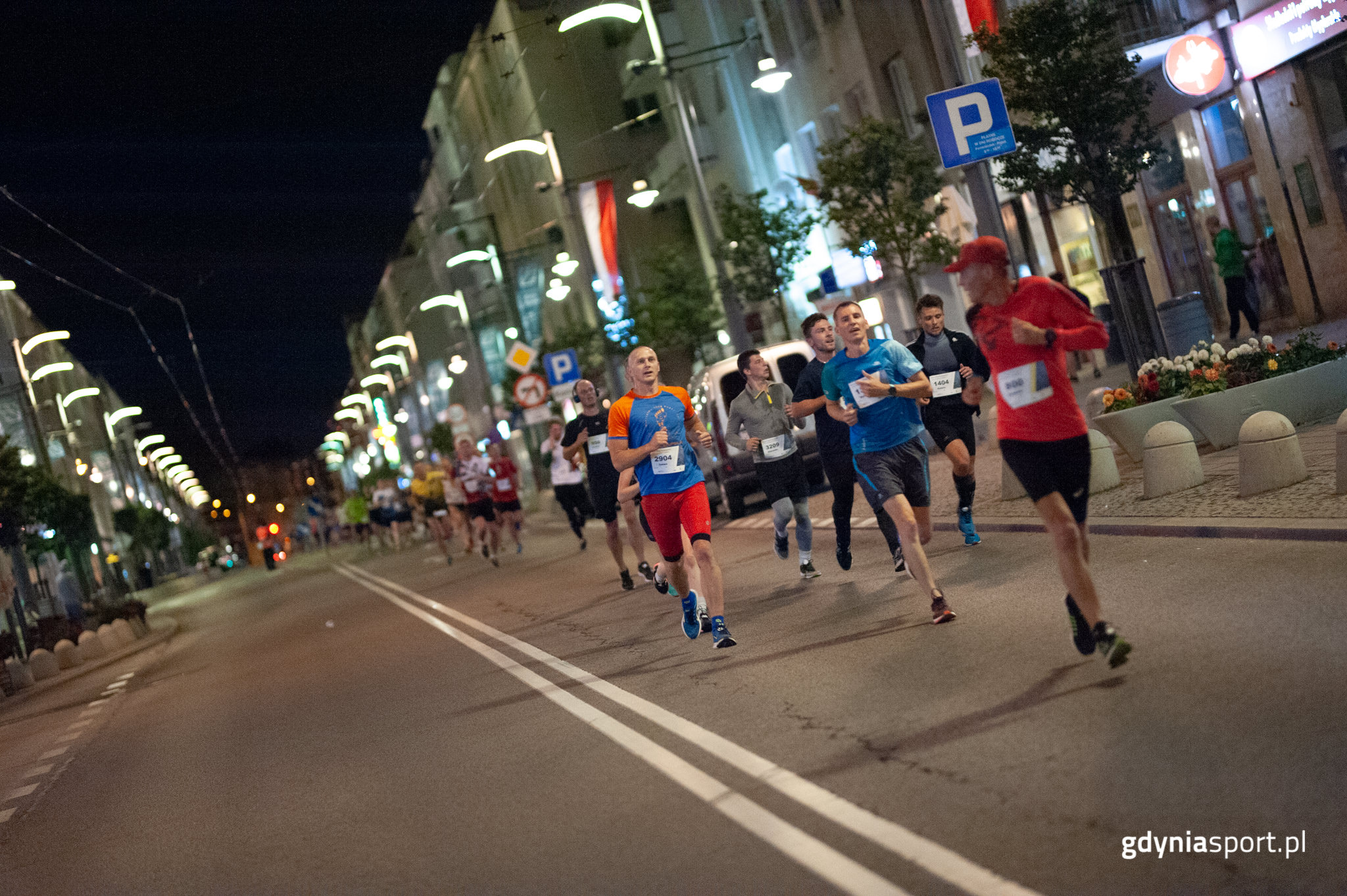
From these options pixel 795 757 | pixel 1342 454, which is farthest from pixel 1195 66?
pixel 795 757

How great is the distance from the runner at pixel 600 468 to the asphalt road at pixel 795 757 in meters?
1.99

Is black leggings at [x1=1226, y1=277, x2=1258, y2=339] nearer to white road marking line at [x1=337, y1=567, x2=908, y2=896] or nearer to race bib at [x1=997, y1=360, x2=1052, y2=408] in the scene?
white road marking line at [x1=337, y1=567, x2=908, y2=896]

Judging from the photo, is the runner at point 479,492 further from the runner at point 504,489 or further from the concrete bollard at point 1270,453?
the concrete bollard at point 1270,453

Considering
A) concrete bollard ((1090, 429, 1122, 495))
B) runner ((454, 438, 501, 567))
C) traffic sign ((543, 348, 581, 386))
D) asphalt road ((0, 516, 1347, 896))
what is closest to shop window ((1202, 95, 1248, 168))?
concrete bollard ((1090, 429, 1122, 495))

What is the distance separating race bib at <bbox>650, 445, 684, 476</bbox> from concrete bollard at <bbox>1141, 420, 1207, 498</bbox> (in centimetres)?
412

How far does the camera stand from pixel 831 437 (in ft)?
36.6

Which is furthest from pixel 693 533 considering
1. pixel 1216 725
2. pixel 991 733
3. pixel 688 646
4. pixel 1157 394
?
pixel 1157 394

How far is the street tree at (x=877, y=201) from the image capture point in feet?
80.4

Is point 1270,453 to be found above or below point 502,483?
below

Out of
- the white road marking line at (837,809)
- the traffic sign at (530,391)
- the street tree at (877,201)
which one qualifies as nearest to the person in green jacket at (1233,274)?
the street tree at (877,201)

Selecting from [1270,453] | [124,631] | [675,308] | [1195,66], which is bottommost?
[1270,453]

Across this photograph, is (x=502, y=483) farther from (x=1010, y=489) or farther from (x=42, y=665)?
(x=1010, y=489)

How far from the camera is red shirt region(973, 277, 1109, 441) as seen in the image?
21.8ft

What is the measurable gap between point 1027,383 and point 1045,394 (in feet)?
0.30
